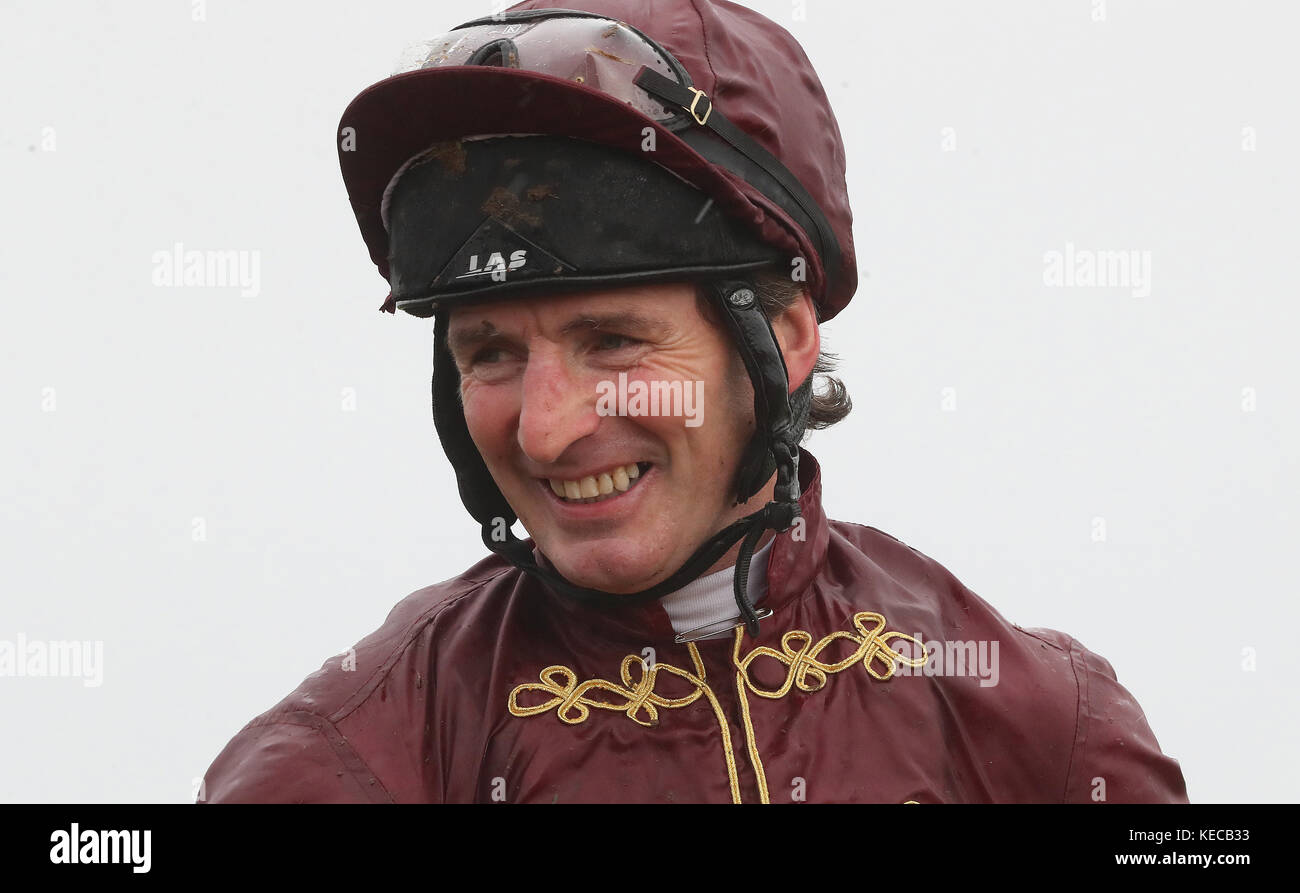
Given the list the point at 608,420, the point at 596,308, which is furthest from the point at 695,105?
the point at 608,420

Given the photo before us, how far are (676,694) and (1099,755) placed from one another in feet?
2.69

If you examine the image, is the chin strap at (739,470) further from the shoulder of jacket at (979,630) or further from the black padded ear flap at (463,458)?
the shoulder of jacket at (979,630)

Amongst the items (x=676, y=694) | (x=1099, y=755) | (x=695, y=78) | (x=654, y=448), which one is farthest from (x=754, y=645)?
(x=695, y=78)

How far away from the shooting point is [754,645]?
314cm

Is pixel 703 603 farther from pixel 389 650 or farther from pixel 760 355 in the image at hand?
pixel 389 650

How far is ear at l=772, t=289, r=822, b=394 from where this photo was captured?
312 centimetres

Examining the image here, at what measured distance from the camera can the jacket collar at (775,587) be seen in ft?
10.2

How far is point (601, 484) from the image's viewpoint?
2973mm

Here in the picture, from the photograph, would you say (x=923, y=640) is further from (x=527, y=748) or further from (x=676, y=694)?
(x=527, y=748)

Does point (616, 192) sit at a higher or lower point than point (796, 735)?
higher

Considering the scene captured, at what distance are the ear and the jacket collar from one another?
24cm

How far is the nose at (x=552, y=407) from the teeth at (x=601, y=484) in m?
0.10

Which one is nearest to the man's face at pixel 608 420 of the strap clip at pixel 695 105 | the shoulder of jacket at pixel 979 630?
the strap clip at pixel 695 105
